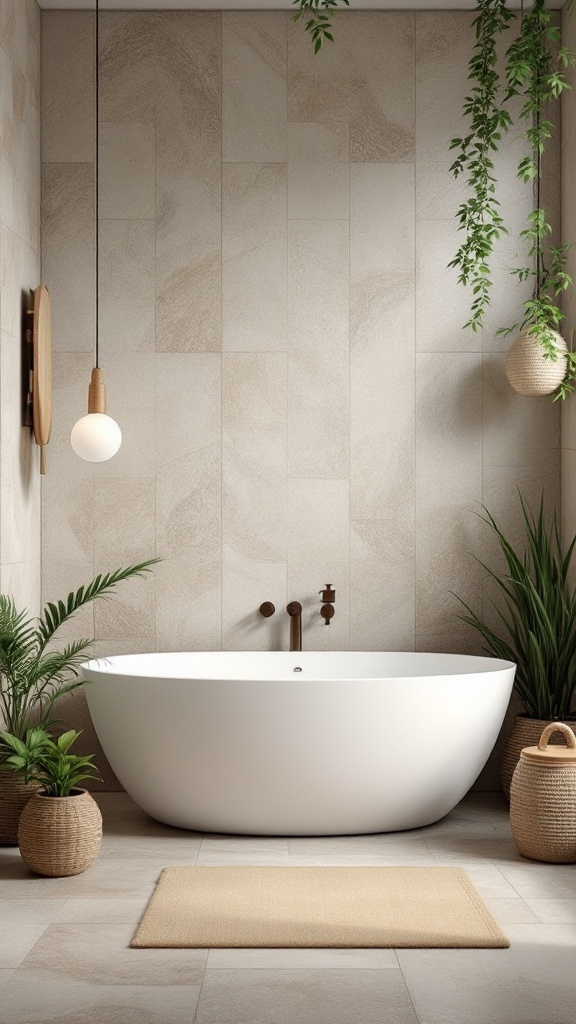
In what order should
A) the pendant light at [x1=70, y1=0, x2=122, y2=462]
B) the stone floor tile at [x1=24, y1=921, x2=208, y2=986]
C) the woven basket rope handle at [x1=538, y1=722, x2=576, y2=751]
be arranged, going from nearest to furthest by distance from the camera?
the stone floor tile at [x1=24, y1=921, x2=208, y2=986] → the woven basket rope handle at [x1=538, y1=722, x2=576, y2=751] → the pendant light at [x1=70, y1=0, x2=122, y2=462]

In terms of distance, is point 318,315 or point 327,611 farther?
point 318,315

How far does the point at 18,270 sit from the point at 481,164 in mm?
1988

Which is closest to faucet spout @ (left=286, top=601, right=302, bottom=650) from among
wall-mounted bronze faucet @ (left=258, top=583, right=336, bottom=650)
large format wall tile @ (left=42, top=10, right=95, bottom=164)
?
wall-mounted bronze faucet @ (left=258, top=583, right=336, bottom=650)

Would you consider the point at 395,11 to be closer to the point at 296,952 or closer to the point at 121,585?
the point at 121,585

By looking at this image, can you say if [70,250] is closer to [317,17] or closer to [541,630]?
[317,17]

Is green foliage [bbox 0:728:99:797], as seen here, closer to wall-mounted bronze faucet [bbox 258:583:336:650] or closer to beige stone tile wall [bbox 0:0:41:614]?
beige stone tile wall [bbox 0:0:41:614]

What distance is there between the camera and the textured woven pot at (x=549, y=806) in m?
3.67

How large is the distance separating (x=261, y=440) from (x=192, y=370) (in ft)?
1.40

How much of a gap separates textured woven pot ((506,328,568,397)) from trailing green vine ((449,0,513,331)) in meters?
0.20

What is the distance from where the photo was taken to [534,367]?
455 cm

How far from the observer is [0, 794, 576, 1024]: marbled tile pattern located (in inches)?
100

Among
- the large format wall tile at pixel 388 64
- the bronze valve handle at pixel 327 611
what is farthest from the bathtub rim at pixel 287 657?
the large format wall tile at pixel 388 64

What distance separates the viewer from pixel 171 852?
12.6ft

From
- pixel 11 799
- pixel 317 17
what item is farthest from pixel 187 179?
pixel 11 799
